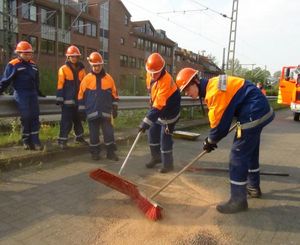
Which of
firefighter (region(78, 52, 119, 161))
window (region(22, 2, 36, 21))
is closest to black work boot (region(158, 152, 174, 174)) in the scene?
firefighter (region(78, 52, 119, 161))

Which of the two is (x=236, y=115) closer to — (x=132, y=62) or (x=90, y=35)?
(x=90, y=35)

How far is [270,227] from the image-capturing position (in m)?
4.13

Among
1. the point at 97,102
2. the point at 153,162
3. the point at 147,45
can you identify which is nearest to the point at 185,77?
the point at 153,162

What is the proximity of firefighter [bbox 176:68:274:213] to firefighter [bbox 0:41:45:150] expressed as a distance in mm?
2909

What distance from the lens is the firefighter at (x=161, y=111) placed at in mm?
5652

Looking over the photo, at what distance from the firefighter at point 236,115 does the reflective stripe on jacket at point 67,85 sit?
286cm

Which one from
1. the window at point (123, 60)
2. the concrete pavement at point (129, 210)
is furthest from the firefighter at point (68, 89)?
the window at point (123, 60)

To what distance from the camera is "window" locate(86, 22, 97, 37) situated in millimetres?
46669

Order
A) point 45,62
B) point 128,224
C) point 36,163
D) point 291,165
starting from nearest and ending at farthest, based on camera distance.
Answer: point 128,224
point 36,163
point 291,165
point 45,62

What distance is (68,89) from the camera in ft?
23.1

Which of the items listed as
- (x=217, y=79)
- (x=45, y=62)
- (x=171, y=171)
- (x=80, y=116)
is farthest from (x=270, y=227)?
(x=45, y=62)

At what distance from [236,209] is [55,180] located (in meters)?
2.43

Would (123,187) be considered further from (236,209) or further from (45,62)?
(45,62)

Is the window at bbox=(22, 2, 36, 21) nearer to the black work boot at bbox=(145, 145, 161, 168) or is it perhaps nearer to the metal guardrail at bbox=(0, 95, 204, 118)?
the metal guardrail at bbox=(0, 95, 204, 118)
